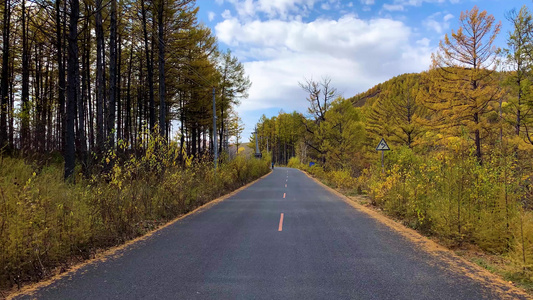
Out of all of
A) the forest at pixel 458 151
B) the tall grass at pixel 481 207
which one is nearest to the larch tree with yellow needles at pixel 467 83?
the forest at pixel 458 151

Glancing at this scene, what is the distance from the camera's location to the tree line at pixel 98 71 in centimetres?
1187

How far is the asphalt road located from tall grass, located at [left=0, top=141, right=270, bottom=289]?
617 mm

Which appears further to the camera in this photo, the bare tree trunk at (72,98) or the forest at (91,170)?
the bare tree trunk at (72,98)

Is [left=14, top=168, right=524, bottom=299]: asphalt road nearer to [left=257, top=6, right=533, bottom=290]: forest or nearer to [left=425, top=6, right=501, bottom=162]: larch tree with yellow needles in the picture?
[left=257, top=6, right=533, bottom=290]: forest

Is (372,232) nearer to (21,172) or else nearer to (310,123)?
(21,172)

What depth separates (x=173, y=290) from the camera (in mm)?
3984

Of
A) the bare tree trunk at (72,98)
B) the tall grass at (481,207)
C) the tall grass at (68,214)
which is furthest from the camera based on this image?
the bare tree trunk at (72,98)

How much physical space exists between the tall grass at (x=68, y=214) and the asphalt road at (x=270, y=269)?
617 mm

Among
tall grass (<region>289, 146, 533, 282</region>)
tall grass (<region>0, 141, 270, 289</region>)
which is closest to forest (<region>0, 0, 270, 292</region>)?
tall grass (<region>0, 141, 270, 289</region>)

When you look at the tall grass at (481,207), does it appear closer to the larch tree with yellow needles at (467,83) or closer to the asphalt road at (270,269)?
the asphalt road at (270,269)

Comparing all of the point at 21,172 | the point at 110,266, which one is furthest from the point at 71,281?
the point at 21,172

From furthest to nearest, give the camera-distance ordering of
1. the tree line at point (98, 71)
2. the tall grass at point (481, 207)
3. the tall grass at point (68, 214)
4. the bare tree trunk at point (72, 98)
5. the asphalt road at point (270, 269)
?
the tree line at point (98, 71) < the bare tree trunk at point (72, 98) < the tall grass at point (481, 207) < the tall grass at point (68, 214) < the asphalt road at point (270, 269)

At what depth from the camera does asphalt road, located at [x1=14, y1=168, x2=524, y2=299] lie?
392 centimetres

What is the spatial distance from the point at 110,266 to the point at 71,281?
0.70 m
